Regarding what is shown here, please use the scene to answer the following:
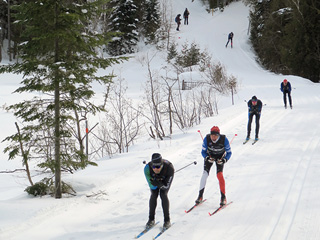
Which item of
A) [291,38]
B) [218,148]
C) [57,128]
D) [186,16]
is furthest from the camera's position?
[186,16]

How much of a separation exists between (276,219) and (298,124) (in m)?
9.16

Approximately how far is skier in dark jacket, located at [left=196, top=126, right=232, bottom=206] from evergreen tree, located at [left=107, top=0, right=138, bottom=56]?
114 ft

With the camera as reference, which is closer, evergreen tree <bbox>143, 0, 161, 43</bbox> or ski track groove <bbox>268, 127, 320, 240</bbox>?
ski track groove <bbox>268, 127, 320, 240</bbox>

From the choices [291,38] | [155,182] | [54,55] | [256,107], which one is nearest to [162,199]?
[155,182]

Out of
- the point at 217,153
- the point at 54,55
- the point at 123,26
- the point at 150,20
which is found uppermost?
the point at 150,20

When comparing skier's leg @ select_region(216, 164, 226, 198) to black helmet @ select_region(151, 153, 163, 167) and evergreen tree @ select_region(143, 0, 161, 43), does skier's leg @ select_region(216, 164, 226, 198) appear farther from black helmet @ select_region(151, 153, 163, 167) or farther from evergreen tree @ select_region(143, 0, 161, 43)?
evergreen tree @ select_region(143, 0, 161, 43)

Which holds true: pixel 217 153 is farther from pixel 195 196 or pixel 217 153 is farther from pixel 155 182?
pixel 155 182

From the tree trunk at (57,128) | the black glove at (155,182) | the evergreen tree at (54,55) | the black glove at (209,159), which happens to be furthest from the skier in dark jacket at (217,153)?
the tree trunk at (57,128)

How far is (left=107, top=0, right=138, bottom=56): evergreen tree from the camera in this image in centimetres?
3984

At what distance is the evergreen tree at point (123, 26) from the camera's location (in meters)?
39.8

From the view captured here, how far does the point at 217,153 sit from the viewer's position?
6.94 metres

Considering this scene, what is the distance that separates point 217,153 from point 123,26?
3650 cm

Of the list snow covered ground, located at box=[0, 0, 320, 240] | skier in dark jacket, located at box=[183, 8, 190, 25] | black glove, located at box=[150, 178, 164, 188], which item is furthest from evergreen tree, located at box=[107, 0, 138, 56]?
black glove, located at box=[150, 178, 164, 188]

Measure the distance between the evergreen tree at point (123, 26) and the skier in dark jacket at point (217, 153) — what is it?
34789 mm
